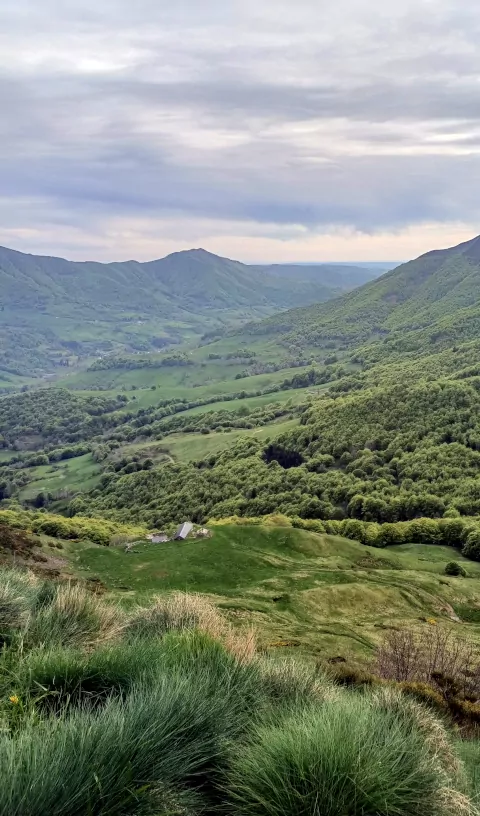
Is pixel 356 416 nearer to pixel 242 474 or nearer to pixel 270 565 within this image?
pixel 242 474

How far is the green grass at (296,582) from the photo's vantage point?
3853 cm

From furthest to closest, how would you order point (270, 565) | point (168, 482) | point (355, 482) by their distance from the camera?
point (168, 482) < point (355, 482) < point (270, 565)

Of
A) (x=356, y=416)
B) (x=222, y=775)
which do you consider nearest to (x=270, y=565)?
(x=222, y=775)

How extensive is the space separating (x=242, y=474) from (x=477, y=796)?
136953 millimetres

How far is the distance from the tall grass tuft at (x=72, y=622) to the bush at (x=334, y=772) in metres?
5.68

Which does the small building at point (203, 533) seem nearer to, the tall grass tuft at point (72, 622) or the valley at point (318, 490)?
the valley at point (318, 490)

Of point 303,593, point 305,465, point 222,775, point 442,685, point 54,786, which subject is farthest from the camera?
point 305,465

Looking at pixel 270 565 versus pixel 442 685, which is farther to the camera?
pixel 270 565

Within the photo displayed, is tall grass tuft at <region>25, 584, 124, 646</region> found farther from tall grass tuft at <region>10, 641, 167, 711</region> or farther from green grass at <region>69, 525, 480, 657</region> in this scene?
green grass at <region>69, 525, 480, 657</region>

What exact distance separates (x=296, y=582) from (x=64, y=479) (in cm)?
15242

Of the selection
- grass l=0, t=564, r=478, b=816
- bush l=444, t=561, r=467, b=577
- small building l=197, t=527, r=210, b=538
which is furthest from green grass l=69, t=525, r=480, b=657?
grass l=0, t=564, r=478, b=816

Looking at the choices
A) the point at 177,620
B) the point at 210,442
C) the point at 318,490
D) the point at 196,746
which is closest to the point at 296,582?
the point at 177,620

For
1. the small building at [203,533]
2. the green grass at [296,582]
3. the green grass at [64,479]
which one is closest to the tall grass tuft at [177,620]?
the green grass at [296,582]

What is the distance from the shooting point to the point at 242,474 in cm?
14388
